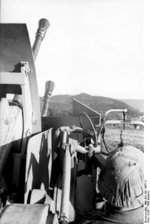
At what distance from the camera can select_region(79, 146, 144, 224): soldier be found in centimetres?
141

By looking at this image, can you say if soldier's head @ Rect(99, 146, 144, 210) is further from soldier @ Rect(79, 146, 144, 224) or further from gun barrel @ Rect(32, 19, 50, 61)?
gun barrel @ Rect(32, 19, 50, 61)

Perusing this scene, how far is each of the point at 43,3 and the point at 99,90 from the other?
0.79 meters

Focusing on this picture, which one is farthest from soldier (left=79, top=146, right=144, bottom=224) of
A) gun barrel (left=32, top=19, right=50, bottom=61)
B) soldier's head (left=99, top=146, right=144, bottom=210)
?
gun barrel (left=32, top=19, right=50, bottom=61)

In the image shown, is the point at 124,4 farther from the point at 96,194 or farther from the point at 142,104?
the point at 96,194

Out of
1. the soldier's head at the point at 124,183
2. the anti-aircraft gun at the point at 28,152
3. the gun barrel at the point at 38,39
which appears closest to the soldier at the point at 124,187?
the soldier's head at the point at 124,183

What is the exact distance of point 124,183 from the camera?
4.60ft

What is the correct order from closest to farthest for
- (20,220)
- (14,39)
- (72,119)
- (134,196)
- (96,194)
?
(20,220), (134,196), (14,39), (96,194), (72,119)

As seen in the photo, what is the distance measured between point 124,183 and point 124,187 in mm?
22

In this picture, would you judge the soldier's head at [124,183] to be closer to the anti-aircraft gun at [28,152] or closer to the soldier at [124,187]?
the soldier at [124,187]

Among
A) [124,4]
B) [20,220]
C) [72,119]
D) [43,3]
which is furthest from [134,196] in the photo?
[72,119]

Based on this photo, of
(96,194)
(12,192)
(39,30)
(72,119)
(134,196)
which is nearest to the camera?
(134,196)

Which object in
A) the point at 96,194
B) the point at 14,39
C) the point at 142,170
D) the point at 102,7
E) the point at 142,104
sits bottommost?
the point at 96,194

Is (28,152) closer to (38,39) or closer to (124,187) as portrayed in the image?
(124,187)

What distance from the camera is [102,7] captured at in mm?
1650
